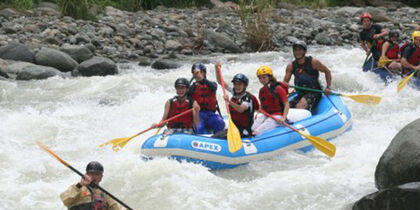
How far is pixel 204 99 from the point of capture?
6449 millimetres

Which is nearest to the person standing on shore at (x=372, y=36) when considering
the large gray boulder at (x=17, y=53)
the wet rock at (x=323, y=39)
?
the wet rock at (x=323, y=39)

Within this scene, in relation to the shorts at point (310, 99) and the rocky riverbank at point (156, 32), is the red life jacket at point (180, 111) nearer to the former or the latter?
the shorts at point (310, 99)

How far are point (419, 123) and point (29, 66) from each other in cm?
742

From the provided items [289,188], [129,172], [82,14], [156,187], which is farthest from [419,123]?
[82,14]

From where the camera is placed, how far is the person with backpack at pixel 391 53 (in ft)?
31.1

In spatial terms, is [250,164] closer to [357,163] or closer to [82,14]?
[357,163]

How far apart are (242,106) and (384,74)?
Result: 14.5ft

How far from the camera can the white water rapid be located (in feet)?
16.8

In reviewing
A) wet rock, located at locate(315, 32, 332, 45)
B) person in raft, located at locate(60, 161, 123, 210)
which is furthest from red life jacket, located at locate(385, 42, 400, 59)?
person in raft, located at locate(60, 161, 123, 210)

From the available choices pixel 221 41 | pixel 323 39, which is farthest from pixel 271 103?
pixel 323 39

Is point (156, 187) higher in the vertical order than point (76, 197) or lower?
lower

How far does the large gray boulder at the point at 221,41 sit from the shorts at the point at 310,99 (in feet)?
19.0

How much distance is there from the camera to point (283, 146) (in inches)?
246

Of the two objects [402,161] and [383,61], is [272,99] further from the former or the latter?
[383,61]
